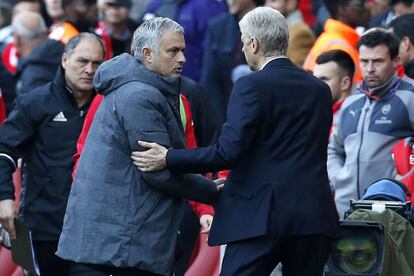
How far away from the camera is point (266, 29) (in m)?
7.06

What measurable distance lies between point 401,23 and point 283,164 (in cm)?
397

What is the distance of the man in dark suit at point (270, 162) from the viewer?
695cm

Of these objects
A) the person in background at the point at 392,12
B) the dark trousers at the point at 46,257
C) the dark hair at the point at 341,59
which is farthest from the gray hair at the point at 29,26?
the dark trousers at the point at 46,257

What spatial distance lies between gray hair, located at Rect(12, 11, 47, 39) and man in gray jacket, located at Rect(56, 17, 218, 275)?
20.8 ft

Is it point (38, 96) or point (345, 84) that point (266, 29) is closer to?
point (38, 96)

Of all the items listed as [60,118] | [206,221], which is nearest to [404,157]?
[206,221]

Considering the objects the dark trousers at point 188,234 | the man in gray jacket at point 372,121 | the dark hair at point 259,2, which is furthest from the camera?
the dark hair at point 259,2

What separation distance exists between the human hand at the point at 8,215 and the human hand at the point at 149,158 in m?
1.47

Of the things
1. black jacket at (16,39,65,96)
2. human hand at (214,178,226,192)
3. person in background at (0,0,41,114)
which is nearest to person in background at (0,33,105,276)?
human hand at (214,178,226,192)

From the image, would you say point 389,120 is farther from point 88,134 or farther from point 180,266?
point 88,134

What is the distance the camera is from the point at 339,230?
23.7ft

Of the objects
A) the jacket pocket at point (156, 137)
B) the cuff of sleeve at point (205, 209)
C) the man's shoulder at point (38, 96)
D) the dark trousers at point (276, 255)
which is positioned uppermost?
the jacket pocket at point (156, 137)

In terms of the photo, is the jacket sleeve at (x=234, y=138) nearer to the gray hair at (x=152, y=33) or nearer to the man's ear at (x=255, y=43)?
the man's ear at (x=255, y=43)

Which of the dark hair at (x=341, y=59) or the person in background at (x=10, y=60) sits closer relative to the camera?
the dark hair at (x=341, y=59)
